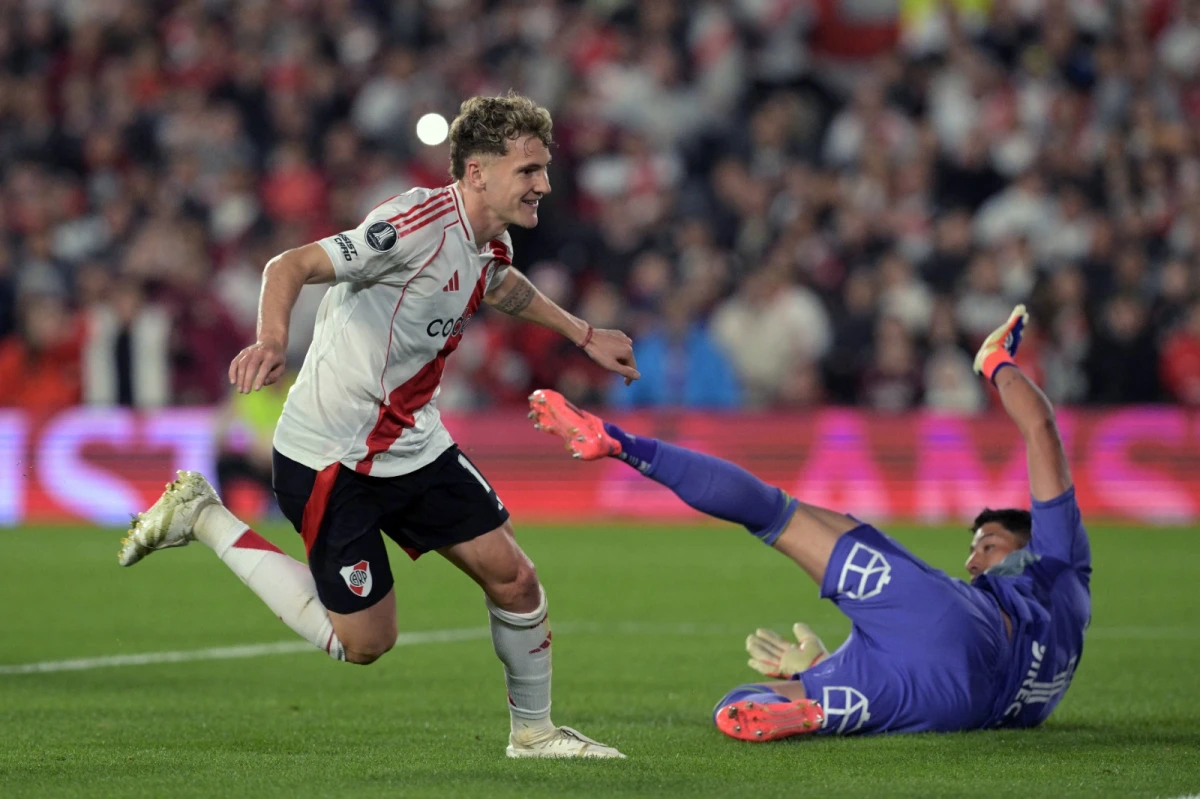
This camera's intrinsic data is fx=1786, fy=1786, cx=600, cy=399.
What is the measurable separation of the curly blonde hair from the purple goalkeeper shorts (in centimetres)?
181

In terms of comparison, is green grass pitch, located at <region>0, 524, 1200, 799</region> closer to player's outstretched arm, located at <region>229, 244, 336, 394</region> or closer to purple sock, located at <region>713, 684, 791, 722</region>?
purple sock, located at <region>713, 684, 791, 722</region>

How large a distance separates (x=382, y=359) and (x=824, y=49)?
15.5 m

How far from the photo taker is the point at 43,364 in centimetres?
1769

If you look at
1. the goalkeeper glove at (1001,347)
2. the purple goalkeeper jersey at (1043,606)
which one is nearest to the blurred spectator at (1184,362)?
the goalkeeper glove at (1001,347)

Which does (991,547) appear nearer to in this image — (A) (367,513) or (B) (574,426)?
(B) (574,426)

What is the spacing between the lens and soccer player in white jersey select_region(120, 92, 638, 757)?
5.99 metres

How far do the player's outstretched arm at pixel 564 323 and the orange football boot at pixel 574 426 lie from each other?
0.41 m

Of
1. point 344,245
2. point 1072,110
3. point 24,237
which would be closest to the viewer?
point 344,245

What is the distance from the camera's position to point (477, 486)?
20.2ft

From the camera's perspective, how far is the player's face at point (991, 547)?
23.8 feet

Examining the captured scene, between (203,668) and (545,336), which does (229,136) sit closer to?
(545,336)

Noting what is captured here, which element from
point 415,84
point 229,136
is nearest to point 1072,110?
point 415,84

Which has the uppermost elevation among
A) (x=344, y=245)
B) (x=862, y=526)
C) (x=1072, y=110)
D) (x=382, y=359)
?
(x=1072, y=110)

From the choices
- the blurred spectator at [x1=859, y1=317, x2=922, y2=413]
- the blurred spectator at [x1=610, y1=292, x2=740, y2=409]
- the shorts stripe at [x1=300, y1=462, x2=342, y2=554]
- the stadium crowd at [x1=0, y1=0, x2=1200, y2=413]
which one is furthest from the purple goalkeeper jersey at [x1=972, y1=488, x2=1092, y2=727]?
the blurred spectator at [x1=610, y1=292, x2=740, y2=409]
